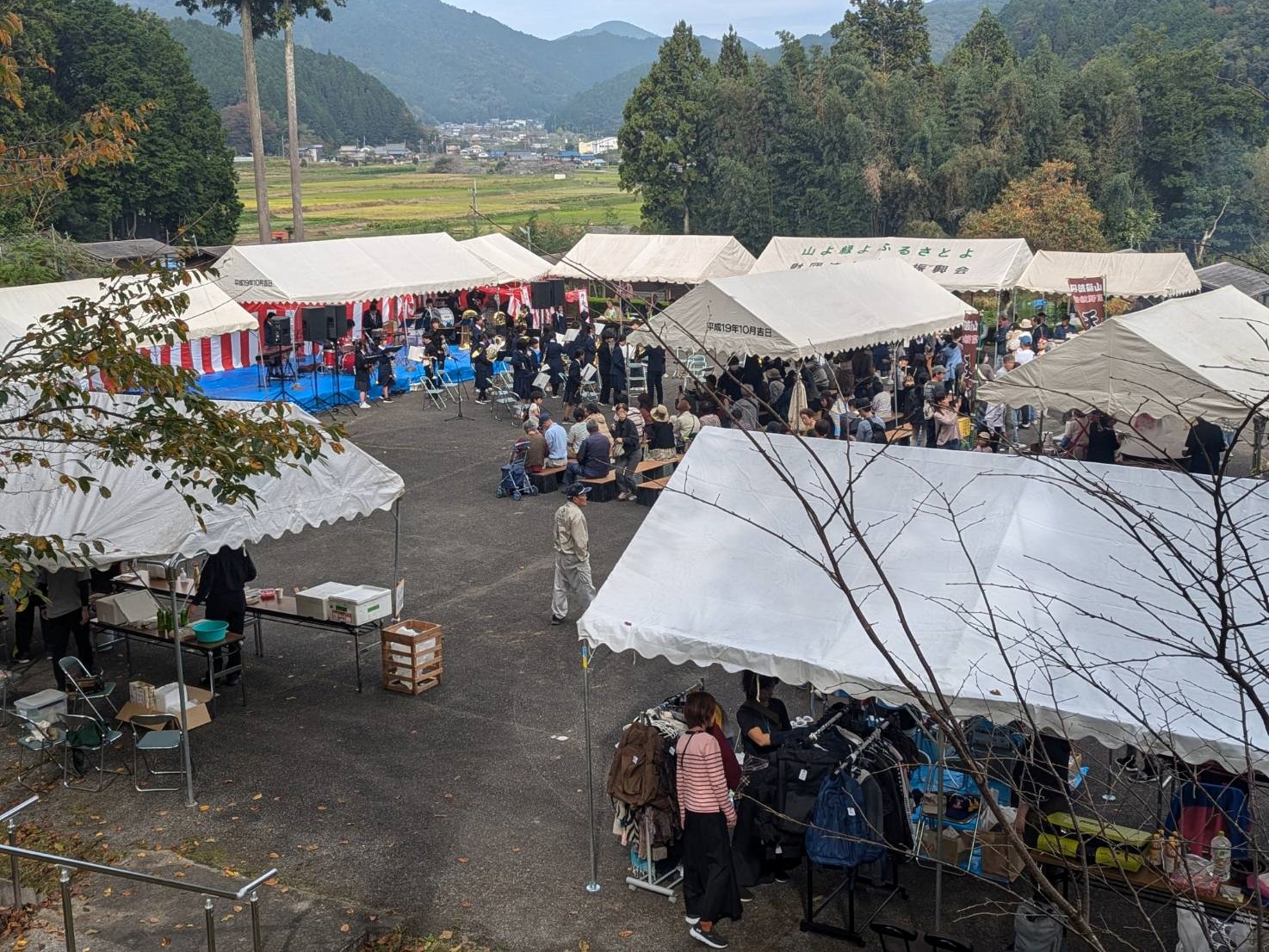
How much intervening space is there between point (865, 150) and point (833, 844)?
5054cm

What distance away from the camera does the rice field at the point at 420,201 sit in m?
73.7

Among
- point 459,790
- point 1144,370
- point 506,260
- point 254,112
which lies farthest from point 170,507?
point 254,112

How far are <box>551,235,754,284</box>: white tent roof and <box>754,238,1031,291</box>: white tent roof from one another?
1.36 m

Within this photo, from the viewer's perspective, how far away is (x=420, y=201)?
328ft

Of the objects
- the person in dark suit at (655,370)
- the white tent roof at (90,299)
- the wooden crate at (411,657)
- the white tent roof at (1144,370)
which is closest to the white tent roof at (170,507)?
the wooden crate at (411,657)

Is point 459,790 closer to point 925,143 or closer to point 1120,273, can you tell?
point 1120,273

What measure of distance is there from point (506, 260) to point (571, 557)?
21153 millimetres

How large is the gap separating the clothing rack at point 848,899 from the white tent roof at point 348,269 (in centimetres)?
1693

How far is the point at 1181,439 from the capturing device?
46.4ft

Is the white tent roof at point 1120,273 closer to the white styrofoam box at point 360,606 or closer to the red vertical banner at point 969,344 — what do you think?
the red vertical banner at point 969,344

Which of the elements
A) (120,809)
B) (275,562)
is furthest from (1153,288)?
(120,809)

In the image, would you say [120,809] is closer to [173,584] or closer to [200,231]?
[173,584]

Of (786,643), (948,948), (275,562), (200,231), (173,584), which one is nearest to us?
(948,948)

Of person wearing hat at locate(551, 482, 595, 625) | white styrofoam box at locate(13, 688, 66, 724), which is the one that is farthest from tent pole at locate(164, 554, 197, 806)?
person wearing hat at locate(551, 482, 595, 625)
